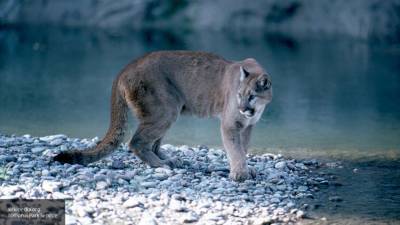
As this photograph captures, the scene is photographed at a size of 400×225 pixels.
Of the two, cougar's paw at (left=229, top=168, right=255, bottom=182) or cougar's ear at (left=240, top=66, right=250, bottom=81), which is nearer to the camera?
cougar's ear at (left=240, top=66, right=250, bottom=81)

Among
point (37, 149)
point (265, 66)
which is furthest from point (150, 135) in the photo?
point (265, 66)

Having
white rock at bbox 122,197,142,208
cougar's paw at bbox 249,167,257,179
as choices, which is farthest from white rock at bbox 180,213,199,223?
cougar's paw at bbox 249,167,257,179

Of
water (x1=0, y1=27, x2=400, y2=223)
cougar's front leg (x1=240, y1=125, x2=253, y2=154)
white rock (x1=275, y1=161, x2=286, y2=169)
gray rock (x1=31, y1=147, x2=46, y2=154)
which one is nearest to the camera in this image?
cougar's front leg (x1=240, y1=125, x2=253, y2=154)

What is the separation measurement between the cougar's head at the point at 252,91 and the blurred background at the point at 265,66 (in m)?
1.15

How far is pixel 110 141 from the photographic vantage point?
A: 24.9 ft

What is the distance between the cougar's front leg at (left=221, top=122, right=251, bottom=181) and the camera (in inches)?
298

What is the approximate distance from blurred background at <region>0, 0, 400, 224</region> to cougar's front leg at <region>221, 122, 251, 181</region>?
2.91 feet

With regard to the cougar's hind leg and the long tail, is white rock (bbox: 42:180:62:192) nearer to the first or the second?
the long tail

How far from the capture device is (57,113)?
1199 centimetres

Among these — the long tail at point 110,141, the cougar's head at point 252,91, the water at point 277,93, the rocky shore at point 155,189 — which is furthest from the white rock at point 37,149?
the cougar's head at point 252,91

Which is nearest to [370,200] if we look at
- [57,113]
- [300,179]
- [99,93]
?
[300,179]

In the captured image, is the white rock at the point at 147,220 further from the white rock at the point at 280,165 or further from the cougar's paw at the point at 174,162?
the white rock at the point at 280,165

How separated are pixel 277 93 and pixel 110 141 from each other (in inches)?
265

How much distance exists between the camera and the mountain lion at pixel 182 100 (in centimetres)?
750
